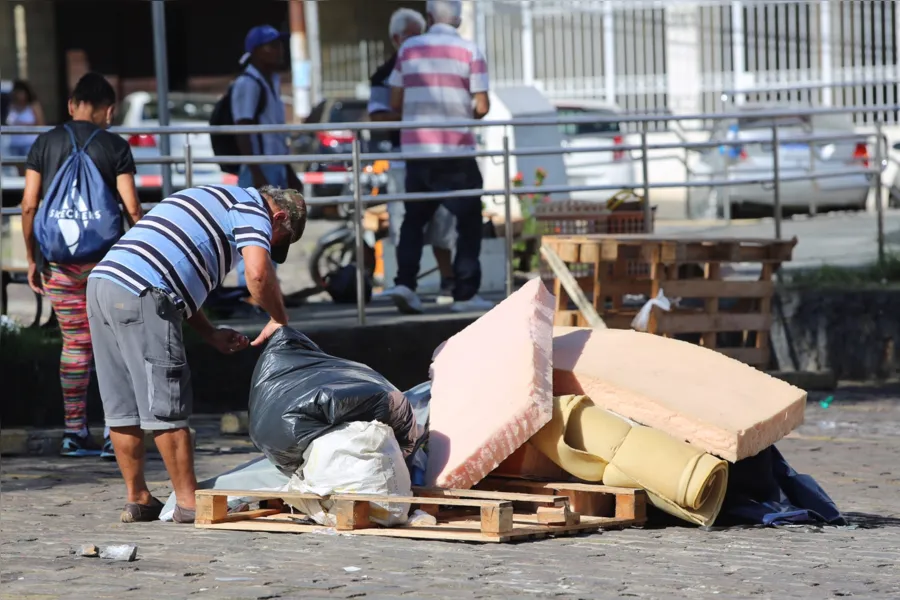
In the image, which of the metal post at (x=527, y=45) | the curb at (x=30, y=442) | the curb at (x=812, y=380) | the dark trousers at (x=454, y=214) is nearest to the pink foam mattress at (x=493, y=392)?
the curb at (x=30, y=442)

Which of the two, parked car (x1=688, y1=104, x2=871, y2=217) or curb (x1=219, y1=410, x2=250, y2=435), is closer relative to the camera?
curb (x1=219, y1=410, x2=250, y2=435)

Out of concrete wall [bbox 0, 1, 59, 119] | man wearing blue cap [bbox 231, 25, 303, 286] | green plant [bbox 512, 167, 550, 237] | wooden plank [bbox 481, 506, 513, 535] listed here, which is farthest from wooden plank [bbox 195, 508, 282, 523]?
concrete wall [bbox 0, 1, 59, 119]

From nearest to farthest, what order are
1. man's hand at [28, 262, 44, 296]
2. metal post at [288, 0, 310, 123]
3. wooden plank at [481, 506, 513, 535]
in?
wooden plank at [481, 506, 513, 535], man's hand at [28, 262, 44, 296], metal post at [288, 0, 310, 123]

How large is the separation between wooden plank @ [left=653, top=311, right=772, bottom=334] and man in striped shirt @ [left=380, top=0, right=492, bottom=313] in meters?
1.30

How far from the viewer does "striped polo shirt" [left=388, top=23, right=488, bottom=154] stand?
1034cm

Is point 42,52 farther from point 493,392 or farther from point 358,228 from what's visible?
point 493,392

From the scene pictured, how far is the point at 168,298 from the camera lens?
597 centimetres

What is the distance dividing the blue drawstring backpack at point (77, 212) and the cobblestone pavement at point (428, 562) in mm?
1193

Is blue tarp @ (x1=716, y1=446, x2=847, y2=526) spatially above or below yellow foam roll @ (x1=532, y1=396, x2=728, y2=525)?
below

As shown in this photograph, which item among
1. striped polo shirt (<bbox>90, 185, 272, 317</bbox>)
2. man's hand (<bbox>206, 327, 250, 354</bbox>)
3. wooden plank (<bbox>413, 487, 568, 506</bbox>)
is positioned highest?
striped polo shirt (<bbox>90, 185, 272, 317</bbox>)

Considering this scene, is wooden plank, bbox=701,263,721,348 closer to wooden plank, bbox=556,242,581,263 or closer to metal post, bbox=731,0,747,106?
wooden plank, bbox=556,242,581,263

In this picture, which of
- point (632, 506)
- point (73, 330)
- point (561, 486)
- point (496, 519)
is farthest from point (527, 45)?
point (496, 519)

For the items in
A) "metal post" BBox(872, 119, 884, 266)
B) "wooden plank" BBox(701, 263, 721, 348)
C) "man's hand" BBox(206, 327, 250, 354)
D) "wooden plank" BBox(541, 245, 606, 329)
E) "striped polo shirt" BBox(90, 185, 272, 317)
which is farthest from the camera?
"metal post" BBox(872, 119, 884, 266)

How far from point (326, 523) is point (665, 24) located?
2422 cm
